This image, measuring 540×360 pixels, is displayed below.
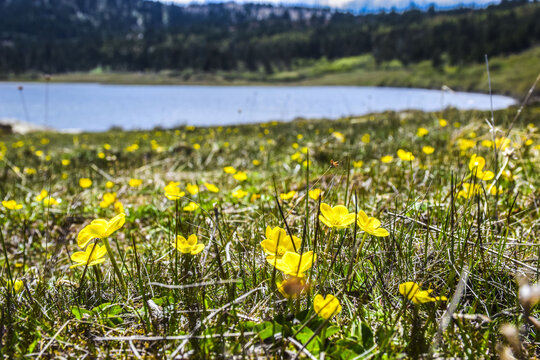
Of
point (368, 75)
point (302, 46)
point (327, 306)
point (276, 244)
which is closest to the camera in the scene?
point (327, 306)

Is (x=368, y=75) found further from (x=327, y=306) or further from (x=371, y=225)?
(x=327, y=306)

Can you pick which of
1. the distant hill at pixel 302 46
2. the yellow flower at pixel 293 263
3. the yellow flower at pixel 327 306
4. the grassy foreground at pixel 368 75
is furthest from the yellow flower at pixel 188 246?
the distant hill at pixel 302 46

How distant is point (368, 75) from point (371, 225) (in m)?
91.0

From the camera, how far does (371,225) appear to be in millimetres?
1127

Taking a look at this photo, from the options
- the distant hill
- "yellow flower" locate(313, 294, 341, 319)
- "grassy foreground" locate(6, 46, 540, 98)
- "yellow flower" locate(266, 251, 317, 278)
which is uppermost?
the distant hill

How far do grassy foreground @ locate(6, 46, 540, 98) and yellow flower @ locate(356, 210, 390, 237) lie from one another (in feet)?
156

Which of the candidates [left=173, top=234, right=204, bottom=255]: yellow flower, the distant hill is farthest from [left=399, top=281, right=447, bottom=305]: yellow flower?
the distant hill

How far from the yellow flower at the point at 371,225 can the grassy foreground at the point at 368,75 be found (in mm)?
47616

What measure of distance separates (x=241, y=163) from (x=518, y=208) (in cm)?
362

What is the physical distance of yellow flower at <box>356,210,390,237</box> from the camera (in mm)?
1082

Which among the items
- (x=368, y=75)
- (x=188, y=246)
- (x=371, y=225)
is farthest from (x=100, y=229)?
(x=368, y=75)

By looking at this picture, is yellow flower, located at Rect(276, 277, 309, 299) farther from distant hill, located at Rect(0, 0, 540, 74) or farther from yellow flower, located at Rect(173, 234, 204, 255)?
distant hill, located at Rect(0, 0, 540, 74)

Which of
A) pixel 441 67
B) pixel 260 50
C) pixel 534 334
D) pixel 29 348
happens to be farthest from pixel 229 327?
pixel 260 50

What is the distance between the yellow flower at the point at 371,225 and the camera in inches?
42.6
